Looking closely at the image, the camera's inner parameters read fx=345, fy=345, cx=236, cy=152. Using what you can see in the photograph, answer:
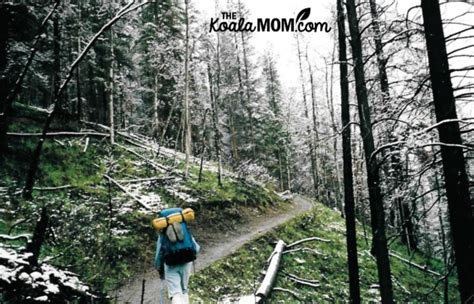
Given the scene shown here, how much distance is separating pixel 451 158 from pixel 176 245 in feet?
13.1

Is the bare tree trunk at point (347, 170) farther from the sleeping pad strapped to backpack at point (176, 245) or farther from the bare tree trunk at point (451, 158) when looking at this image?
the sleeping pad strapped to backpack at point (176, 245)

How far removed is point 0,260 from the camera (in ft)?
14.8

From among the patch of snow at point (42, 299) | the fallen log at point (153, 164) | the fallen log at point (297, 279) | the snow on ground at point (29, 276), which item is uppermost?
the fallen log at point (153, 164)

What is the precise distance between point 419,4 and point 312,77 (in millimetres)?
25807

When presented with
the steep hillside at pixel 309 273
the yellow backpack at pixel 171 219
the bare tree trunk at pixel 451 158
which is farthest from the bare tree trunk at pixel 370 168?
the yellow backpack at pixel 171 219

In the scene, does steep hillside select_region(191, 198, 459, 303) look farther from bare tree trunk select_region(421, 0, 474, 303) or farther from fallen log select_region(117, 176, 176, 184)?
fallen log select_region(117, 176, 176, 184)

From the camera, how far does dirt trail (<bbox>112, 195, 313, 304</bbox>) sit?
808 centimetres

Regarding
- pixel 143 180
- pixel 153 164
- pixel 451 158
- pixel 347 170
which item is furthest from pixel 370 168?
pixel 153 164

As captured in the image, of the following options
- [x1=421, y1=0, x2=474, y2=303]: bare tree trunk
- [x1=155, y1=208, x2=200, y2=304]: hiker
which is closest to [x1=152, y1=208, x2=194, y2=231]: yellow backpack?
[x1=155, y1=208, x2=200, y2=304]: hiker

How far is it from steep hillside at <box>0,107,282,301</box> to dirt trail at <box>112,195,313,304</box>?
0.39 metres

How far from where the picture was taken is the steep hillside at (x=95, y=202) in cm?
793

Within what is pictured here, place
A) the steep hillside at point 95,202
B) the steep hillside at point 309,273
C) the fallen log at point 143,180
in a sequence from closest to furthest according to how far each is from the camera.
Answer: the steep hillside at point 95,202 < the steep hillside at point 309,273 < the fallen log at point 143,180

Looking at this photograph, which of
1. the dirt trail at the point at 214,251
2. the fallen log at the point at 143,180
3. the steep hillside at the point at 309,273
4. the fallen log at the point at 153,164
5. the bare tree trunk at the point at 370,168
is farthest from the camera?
the fallen log at the point at 153,164

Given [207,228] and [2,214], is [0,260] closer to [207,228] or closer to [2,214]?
[2,214]
